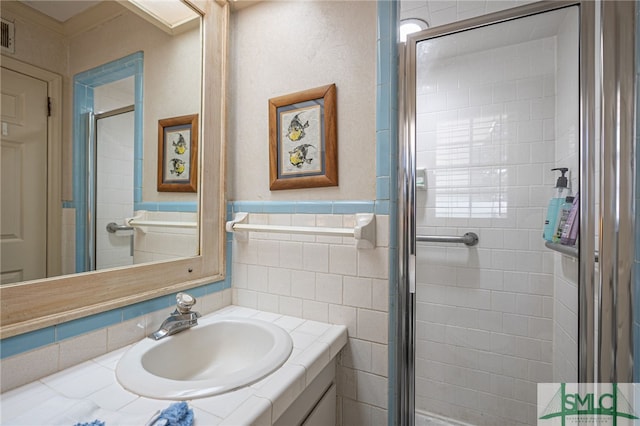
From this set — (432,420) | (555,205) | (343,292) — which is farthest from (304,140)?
(432,420)

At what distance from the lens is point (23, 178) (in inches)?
26.7

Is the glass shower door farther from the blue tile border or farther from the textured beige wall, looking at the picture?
the blue tile border

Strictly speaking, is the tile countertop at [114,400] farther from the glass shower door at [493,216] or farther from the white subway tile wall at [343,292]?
the glass shower door at [493,216]

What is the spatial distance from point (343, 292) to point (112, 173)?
0.86 meters

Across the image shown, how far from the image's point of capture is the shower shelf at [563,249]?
2.86 ft

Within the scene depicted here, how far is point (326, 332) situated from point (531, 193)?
3.04ft

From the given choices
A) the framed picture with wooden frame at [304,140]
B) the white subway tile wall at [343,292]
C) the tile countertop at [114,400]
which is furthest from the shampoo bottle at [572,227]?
A: the tile countertop at [114,400]

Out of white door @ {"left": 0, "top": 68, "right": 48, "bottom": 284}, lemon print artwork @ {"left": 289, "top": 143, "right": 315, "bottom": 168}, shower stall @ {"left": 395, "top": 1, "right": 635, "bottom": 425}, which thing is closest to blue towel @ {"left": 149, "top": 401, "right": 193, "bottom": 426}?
white door @ {"left": 0, "top": 68, "right": 48, "bottom": 284}

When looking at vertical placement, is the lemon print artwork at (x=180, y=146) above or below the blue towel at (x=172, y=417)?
above

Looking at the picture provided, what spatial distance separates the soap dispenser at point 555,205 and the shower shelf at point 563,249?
2 cm

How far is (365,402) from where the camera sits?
0.99m

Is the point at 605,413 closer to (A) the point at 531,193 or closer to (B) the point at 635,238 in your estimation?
(B) the point at 635,238

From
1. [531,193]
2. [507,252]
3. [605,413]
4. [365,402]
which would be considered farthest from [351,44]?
[605,413]

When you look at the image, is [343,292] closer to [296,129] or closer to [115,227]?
[296,129]
